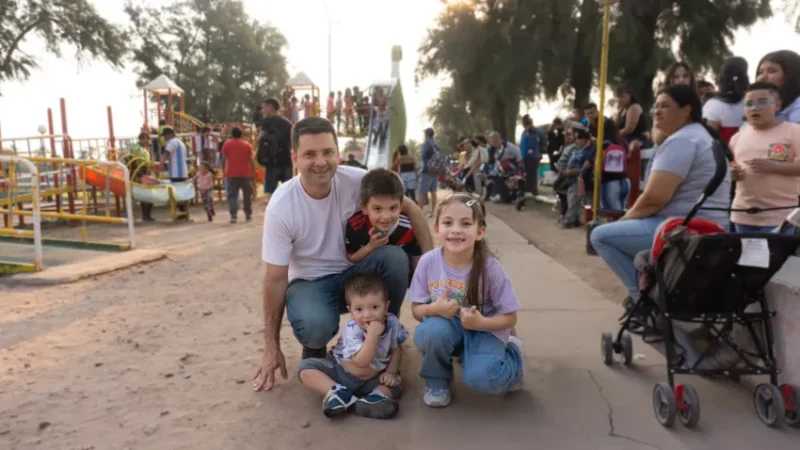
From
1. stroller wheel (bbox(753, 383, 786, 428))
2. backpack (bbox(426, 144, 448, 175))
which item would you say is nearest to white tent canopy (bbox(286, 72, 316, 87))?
backpack (bbox(426, 144, 448, 175))

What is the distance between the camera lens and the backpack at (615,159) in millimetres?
8023

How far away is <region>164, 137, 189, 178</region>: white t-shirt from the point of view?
37.9ft

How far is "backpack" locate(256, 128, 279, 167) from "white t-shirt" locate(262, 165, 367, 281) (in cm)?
636

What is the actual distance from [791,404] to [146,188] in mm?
10935

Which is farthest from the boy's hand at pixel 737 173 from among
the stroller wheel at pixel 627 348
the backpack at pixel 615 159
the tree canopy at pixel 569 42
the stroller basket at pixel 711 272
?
the tree canopy at pixel 569 42

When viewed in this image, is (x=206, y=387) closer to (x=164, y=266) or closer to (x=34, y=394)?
(x=34, y=394)

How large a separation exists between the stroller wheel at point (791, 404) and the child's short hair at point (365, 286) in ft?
6.19

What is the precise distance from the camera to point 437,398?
300cm

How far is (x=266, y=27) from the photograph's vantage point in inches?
1713

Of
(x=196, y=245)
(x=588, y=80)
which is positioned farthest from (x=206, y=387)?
(x=588, y=80)

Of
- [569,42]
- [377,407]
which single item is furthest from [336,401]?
[569,42]

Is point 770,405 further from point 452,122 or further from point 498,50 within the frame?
point 452,122

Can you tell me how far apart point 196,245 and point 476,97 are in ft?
47.0

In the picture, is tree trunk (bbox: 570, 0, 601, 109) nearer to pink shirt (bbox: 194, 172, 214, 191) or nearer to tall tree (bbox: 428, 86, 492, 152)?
pink shirt (bbox: 194, 172, 214, 191)
